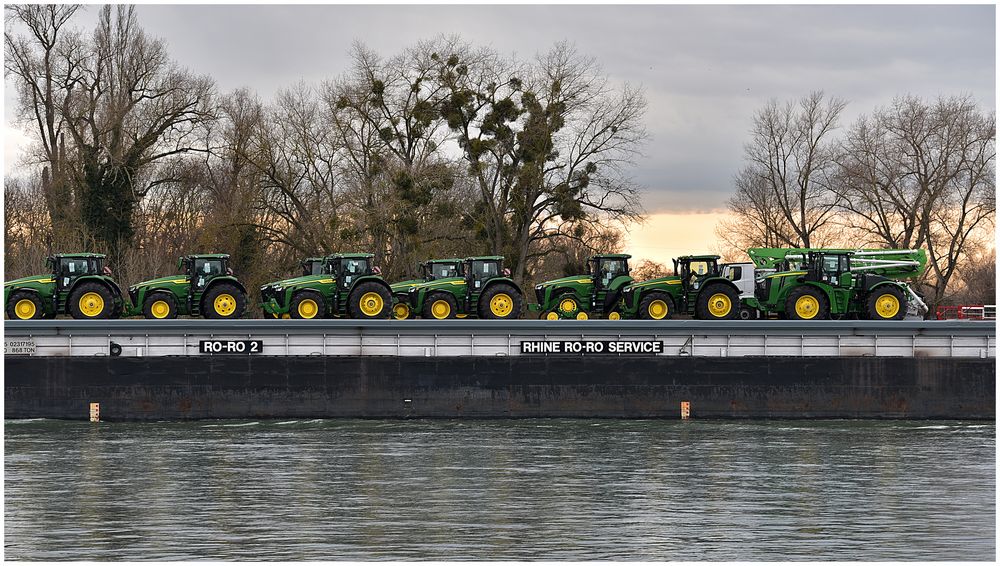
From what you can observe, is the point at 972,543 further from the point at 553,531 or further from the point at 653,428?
the point at 653,428

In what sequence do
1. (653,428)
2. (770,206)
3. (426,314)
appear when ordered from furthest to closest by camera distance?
1. (770,206)
2. (426,314)
3. (653,428)

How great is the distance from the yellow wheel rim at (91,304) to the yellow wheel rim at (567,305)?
13668mm

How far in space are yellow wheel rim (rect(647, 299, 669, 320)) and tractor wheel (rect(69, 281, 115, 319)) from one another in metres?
15.9

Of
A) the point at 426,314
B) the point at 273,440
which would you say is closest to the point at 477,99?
the point at 426,314

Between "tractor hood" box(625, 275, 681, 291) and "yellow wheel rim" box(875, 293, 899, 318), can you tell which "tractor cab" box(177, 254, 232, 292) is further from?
"yellow wheel rim" box(875, 293, 899, 318)

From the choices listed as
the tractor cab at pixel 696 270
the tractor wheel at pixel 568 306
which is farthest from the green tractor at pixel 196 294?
the tractor cab at pixel 696 270

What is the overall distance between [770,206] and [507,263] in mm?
13688

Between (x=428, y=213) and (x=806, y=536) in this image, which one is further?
(x=428, y=213)

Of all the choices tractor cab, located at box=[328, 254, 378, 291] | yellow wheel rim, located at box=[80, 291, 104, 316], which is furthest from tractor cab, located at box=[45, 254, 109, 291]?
tractor cab, located at box=[328, 254, 378, 291]

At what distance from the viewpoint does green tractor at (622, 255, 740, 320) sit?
42781 millimetres

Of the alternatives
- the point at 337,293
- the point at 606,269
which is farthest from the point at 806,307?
the point at 337,293

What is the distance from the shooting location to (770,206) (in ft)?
220

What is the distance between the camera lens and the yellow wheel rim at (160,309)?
42.3m

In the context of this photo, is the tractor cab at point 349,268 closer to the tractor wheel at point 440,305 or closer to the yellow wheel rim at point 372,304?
the yellow wheel rim at point 372,304
